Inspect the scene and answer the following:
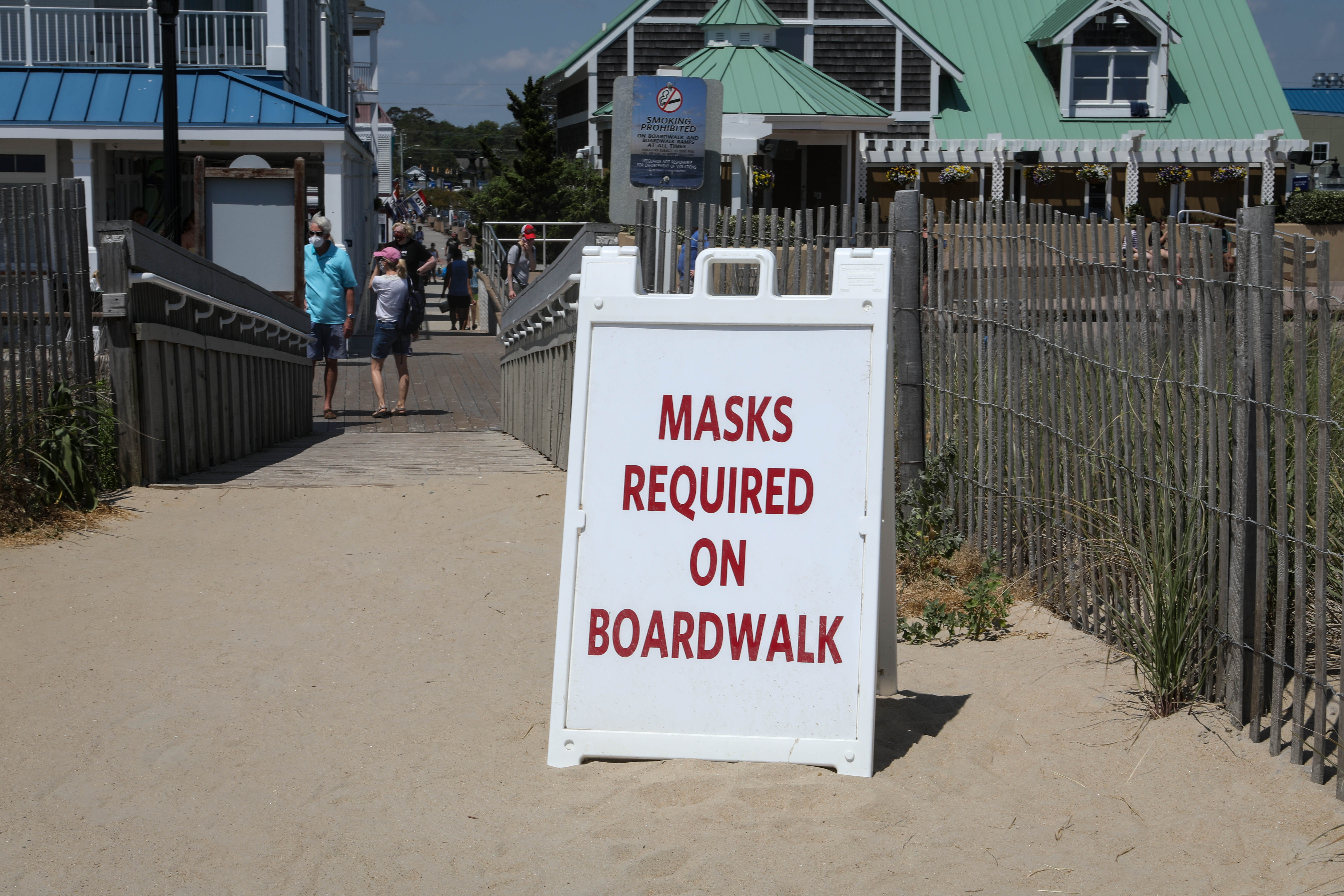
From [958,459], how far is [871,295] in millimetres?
2362

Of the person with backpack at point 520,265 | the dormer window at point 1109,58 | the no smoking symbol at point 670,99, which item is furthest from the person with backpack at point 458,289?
the dormer window at point 1109,58

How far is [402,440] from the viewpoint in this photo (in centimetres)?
1099

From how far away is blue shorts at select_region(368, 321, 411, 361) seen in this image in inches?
491

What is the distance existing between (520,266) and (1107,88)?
54.8ft

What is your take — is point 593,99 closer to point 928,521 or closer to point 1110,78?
point 1110,78

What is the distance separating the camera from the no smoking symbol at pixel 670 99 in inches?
492

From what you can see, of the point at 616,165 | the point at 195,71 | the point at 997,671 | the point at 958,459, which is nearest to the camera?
the point at 997,671

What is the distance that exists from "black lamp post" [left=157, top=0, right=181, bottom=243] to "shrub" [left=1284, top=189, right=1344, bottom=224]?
24464mm

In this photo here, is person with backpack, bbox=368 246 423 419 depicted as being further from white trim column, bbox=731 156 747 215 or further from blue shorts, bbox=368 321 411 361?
white trim column, bbox=731 156 747 215

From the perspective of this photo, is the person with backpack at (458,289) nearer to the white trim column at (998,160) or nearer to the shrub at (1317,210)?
the white trim column at (998,160)

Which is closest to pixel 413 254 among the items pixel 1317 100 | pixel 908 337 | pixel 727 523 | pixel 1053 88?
pixel 908 337

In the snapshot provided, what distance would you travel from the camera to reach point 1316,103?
68500mm

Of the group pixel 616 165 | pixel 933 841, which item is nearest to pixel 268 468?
pixel 616 165

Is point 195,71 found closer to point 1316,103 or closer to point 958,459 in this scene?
point 958,459
